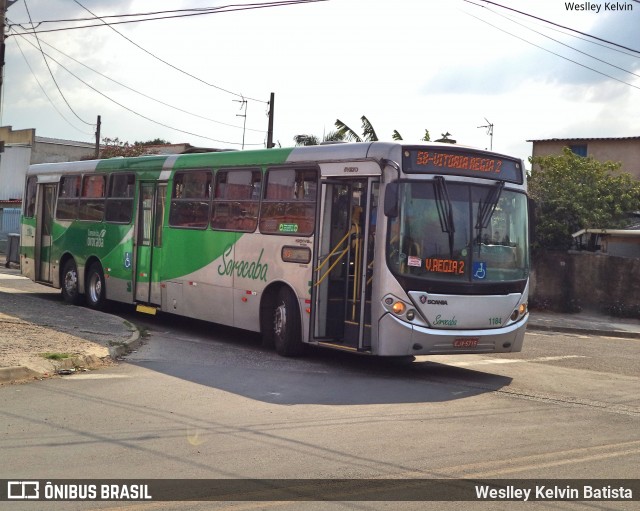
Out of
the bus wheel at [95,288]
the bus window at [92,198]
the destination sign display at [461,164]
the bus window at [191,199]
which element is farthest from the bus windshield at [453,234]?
the bus window at [92,198]

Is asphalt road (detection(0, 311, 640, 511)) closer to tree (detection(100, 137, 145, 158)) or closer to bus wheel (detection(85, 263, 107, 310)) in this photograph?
bus wheel (detection(85, 263, 107, 310))

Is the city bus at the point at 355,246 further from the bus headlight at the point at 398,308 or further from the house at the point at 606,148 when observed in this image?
the house at the point at 606,148

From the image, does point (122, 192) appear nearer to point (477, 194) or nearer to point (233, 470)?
point (477, 194)

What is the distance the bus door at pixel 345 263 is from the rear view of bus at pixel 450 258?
15.9 inches

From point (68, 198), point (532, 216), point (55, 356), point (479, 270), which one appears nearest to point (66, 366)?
point (55, 356)

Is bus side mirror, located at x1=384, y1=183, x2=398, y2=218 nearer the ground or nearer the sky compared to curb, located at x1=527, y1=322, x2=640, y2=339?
nearer the sky

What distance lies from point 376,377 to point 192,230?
5.52m

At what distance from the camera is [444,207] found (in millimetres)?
12625

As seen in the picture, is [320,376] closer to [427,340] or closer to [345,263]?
[427,340]

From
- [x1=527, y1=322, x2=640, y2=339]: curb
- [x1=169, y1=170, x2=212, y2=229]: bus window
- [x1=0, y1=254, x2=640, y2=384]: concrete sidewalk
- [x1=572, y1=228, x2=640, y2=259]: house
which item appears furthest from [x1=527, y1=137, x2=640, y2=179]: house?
[x1=169, y1=170, x2=212, y2=229]: bus window

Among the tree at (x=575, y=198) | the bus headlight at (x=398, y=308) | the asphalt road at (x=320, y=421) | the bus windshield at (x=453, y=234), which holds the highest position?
the tree at (x=575, y=198)

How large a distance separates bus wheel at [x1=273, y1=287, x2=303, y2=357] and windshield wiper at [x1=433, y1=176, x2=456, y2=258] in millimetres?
2761

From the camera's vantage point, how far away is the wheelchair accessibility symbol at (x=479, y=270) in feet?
41.8

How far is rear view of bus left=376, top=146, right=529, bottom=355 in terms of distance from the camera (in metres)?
12.3
